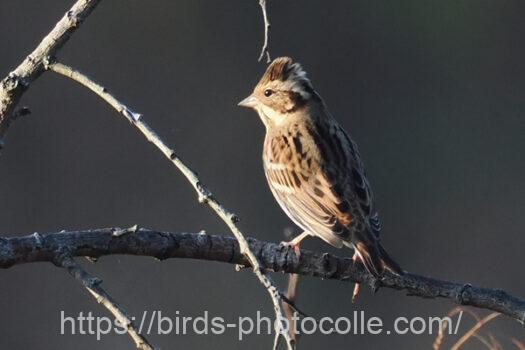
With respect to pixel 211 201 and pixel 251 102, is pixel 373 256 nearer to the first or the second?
pixel 251 102

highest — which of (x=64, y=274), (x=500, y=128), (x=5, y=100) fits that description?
(x=500, y=128)

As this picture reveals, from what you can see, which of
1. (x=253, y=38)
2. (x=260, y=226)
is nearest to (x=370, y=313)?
(x=260, y=226)

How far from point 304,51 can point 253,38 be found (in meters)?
0.69

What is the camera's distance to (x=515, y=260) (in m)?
12.4

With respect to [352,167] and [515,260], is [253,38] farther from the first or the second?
[352,167]

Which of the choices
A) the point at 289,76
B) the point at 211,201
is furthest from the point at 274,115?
the point at 211,201

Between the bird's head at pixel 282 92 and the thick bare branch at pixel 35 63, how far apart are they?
2.25m

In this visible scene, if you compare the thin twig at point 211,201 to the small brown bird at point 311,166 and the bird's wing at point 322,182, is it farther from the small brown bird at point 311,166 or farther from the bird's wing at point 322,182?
the bird's wing at point 322,182

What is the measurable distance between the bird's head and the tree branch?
57.1 inches

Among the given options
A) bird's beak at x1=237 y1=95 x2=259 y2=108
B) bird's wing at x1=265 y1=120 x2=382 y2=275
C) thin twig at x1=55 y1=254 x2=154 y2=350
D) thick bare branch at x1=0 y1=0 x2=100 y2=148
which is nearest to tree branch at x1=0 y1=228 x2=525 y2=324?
thin twig at x1=55 y1=254 x2=154 y2=350

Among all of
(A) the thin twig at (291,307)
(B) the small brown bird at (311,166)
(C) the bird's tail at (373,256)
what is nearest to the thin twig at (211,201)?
(A) the thin twig at (291,307)

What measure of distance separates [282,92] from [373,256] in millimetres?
1358

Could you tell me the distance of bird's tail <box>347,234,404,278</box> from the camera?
474 cm

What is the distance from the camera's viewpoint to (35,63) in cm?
374
